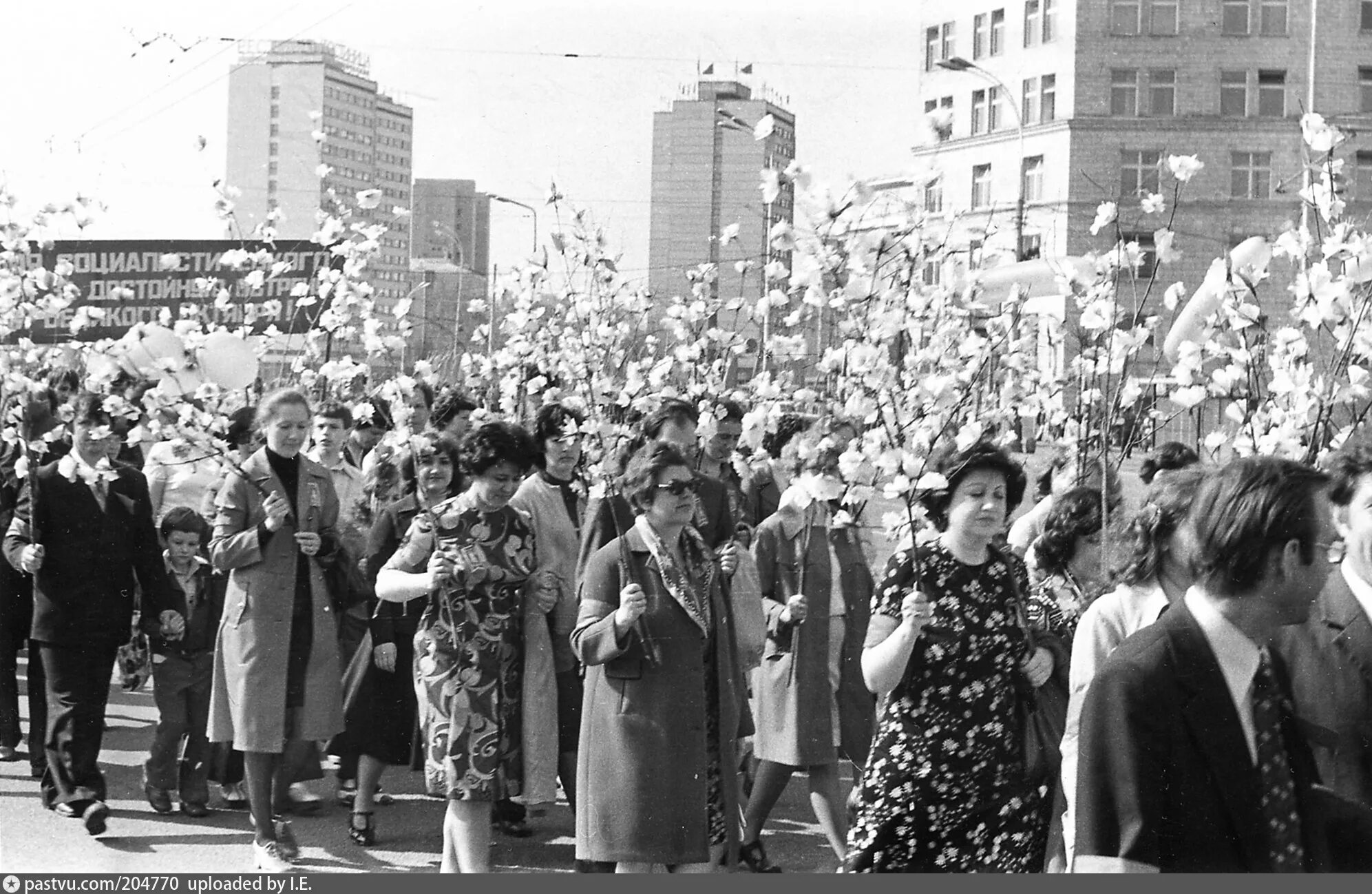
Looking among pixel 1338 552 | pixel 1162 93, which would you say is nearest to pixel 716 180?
pixel 1338 552

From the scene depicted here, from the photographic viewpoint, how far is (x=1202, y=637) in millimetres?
2990

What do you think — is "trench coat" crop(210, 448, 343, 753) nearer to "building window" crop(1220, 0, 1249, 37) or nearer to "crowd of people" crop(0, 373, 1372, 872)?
"crowd of people" crop(0, 373, 1372, 872)

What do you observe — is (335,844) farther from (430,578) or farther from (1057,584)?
(1057,584)

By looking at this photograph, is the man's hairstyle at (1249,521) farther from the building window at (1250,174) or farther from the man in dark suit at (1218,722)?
the building window at (1250,174)

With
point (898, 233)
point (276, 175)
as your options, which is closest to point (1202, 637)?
point (898, 233)

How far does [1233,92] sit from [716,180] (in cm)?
4439

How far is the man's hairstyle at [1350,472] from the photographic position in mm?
4391

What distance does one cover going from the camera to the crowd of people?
3.03 m

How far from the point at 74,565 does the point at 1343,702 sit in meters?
5.53

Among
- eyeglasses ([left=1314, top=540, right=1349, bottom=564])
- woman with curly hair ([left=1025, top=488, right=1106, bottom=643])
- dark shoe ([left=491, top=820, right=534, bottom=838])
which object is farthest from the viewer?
dark shoe ([left=491, top=820, right=534, bottom=838])

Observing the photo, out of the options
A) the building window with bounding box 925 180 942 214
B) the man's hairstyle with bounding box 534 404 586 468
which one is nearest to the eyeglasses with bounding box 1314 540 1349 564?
the building window with bounding box 925 180 942 214

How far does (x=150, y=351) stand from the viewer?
24.1 feet

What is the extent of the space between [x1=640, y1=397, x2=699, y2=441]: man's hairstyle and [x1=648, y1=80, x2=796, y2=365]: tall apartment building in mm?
810

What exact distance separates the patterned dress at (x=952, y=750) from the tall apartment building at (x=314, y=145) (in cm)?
561
